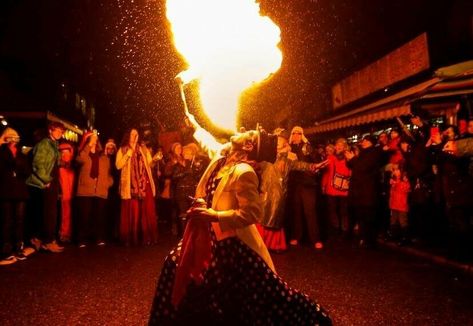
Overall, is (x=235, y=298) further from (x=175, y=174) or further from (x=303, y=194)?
(x=175, y=174)

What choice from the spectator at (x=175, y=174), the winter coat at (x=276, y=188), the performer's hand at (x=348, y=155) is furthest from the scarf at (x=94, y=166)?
the performer's hand at (x=348, y=155)

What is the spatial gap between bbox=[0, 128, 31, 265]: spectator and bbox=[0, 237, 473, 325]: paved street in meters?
0.32

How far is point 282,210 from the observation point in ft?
23.8

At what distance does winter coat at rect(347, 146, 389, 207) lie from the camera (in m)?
7.68

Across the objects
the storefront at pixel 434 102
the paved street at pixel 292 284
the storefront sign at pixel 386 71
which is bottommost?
the paved street at pixel 292 284

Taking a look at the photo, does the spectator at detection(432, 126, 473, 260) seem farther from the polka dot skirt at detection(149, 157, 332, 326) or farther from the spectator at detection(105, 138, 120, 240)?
the spectator at detection(105, 138, 120, 240)

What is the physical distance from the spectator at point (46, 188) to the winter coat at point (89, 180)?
0.47 meters

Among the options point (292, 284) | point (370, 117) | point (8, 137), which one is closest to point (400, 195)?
point (292, 284)

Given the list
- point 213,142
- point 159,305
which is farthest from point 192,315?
point 213,142

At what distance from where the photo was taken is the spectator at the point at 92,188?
26.1 feet

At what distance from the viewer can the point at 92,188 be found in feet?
26.2

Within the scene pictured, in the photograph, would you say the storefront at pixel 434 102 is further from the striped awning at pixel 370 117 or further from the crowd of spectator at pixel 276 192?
the crowd of spectator at pixel 276 192

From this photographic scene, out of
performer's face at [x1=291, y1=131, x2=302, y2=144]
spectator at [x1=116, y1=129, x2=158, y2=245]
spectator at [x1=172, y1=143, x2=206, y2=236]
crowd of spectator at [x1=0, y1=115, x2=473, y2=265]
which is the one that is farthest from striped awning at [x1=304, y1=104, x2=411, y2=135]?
spectator at [x1=116, y1=129, x2=158, y2=245]

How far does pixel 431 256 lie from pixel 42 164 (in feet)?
21.7
